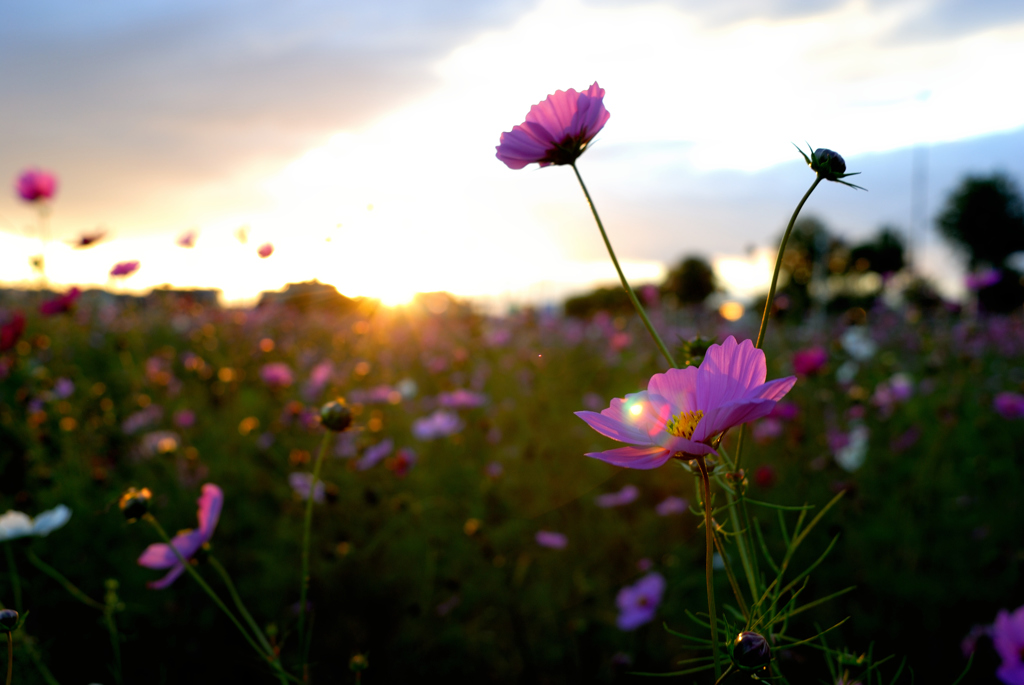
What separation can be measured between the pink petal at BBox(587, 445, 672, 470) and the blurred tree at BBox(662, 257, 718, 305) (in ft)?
49.6

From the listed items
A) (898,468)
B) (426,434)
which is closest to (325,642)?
(426,434)

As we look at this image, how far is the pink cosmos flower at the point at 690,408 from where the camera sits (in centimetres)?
42

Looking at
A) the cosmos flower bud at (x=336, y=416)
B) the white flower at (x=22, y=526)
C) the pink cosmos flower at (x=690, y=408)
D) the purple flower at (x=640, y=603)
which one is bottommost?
the purple flower at (x=640, y=603)

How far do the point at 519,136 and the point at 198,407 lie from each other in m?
2.35

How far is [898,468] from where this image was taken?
2115 millimetres

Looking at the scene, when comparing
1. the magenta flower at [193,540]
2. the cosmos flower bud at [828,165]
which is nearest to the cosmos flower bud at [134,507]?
the magenta flower at [193,540]

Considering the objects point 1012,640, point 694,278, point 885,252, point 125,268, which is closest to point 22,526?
point 125,268

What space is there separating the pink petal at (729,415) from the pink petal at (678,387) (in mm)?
→ 56

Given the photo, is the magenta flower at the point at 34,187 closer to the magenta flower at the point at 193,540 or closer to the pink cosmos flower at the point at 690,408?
the magenta flower at the point at 193,540

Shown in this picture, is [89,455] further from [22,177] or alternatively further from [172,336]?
[172,336]

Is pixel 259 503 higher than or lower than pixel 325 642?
higher

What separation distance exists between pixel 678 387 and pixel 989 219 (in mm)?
27904

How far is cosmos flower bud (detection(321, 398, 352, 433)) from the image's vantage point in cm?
83

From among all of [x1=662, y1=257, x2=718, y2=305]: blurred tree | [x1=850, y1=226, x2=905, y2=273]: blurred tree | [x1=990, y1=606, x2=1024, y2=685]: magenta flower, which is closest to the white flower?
[x1=990, y1=606, x2=1024, y2=685]: magenta flower
